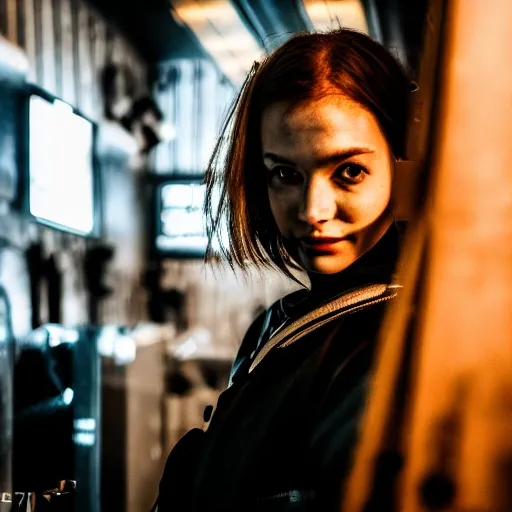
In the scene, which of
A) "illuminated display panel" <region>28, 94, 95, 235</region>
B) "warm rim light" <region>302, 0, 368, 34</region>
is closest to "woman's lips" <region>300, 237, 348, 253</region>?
"warm rim light" <region>302, 0, 368, 34</region>

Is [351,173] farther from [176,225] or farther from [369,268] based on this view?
[176,225]

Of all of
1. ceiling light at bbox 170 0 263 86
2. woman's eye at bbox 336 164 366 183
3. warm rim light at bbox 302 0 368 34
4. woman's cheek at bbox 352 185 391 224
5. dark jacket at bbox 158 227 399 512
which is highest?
ceiling light at bbox 170 0 263 86

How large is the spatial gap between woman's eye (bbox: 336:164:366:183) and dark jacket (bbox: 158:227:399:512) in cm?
10

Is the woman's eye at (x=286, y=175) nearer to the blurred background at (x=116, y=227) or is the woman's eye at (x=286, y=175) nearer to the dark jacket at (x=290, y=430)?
the dark jacket at (x=290, y=430)

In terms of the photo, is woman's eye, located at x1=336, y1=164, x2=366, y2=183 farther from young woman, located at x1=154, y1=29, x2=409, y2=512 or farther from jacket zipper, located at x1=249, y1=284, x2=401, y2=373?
jacket zipper, located at x1=249, y1=284, x2=401, y2=373

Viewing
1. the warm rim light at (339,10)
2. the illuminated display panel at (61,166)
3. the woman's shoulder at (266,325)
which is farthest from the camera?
the illuminated display panel at (61,166)

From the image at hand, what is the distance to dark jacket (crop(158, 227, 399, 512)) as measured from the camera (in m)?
Result: 0.52

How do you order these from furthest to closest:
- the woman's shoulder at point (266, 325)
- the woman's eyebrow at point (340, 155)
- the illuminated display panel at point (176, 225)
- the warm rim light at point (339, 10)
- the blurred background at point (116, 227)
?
the illuminated display panel at point (176, 225)
the blurred background at point (116, 227)
the warm rim light at point (339, 10)
the woman's shoulder at point (266, 325)
the woman's eyebrow at point (340, 155)

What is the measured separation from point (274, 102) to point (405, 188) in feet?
0.69

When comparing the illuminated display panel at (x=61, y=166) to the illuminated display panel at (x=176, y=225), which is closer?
the illuminated display panel at (x=61, y=166)

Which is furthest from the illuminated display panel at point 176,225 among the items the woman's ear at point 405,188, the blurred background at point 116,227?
the woman's ear at point 405,188

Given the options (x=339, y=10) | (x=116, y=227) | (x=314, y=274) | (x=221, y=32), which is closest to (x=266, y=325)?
(x=314, y=274)

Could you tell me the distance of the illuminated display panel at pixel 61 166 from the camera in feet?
4.99

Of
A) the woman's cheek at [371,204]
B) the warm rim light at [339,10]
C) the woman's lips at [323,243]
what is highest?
the warm rim light at [339,10]
